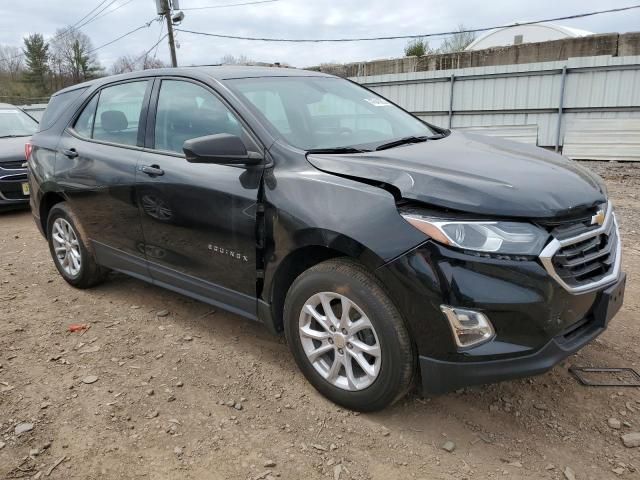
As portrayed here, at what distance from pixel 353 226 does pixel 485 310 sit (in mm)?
675

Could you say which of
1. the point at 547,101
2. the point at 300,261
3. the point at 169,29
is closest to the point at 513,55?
the point at 547,101

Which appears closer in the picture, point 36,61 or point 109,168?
point 109,168

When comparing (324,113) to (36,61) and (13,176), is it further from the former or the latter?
(36,61)

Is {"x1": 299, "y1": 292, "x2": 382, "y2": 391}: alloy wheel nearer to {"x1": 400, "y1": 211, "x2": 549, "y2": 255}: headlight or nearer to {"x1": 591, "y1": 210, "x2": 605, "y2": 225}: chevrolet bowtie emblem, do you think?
{"x1": 400, "y1": 211, "x2": 549, "y2": 255}: headlight

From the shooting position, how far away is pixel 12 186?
7.54 metres

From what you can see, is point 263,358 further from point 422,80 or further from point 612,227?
point 422,80

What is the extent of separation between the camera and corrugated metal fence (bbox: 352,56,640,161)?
1124 centimetres

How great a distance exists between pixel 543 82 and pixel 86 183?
1119 cm

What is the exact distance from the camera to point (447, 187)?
2.29 m

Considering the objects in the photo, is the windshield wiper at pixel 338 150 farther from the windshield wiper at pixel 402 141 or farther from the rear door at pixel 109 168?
the rear door at pixel 109 168

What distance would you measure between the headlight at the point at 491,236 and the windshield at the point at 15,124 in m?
8.43

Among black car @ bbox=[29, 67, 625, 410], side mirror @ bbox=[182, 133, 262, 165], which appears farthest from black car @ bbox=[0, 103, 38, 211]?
side mirror @ bbox=[182, 133, 262, 165]

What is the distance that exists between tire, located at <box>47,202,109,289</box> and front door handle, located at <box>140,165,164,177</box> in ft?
3.67

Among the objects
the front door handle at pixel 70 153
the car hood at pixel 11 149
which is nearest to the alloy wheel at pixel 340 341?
the front door handle at pixel 70 153
